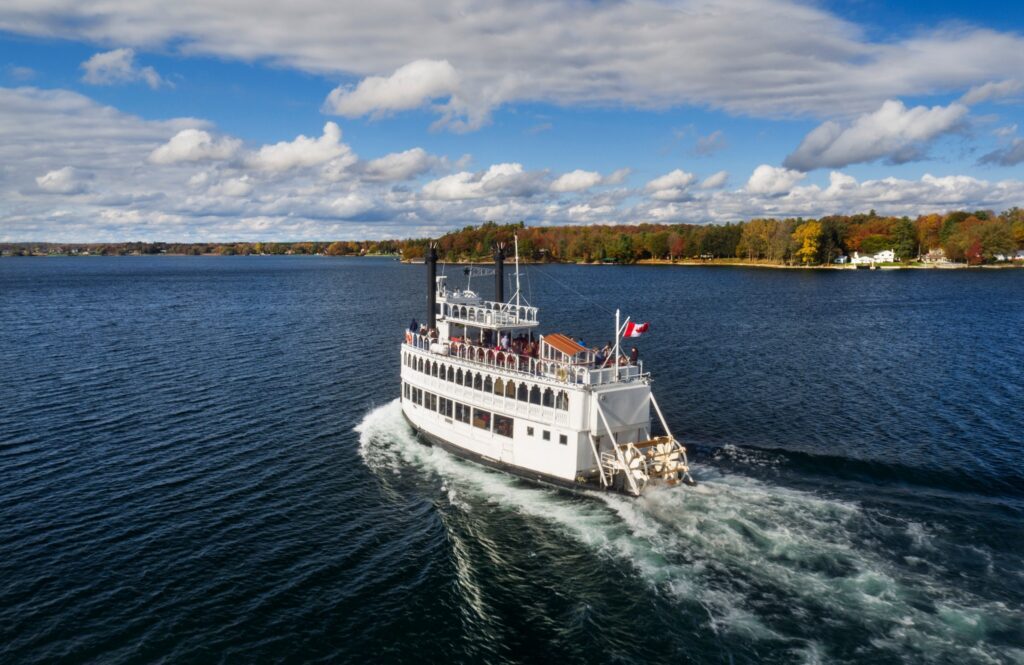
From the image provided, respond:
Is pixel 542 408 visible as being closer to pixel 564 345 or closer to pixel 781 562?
pixel 564 345

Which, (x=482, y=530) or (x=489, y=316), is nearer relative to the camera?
(x=482, y=530)

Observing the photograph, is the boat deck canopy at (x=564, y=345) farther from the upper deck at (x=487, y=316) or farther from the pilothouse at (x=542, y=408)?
the upper deck at (x=487, y=316)

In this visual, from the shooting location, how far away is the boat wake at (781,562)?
25688 millimetres

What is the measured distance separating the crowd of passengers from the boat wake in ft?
26.7

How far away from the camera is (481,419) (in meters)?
44.1

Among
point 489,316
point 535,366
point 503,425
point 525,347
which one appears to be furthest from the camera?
point 489,316

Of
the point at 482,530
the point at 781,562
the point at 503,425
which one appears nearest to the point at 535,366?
the point at 503,425

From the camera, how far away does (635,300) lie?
146 metres

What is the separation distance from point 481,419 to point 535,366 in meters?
5.16

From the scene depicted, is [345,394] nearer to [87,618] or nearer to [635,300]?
[87,618]

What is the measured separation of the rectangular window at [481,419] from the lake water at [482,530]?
117 inches

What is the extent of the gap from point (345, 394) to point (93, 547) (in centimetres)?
3049

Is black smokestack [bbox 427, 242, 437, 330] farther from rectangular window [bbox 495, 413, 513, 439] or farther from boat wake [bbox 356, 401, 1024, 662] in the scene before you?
boat wake [bbox 356, 401, 1024, 662]

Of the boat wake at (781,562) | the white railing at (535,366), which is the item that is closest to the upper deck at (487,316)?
the white railing at (535,366)
